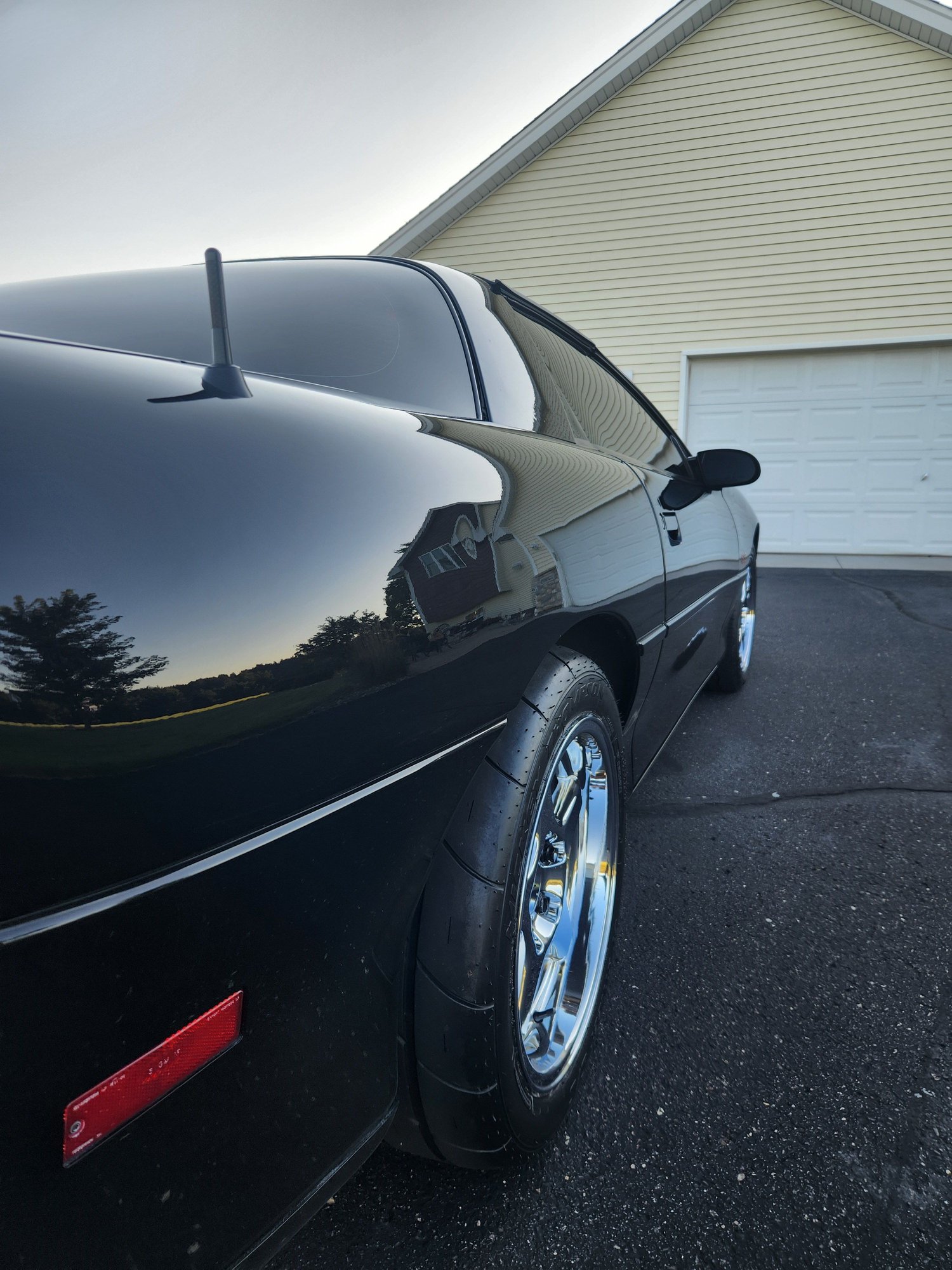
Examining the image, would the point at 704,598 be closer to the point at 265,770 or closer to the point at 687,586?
the point at 687,586

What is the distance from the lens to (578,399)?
1930mm

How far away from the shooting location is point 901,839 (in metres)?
2.35

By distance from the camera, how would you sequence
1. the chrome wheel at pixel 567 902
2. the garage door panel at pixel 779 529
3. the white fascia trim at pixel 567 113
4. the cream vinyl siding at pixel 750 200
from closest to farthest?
the chrome wheel at pixel 567 902 → the cream vinyl siding at pixel 750 200 → the white fascia trim at pixel 567 113 → the garage door panel at pixel 779 529

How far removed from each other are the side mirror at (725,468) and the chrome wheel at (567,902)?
4.25ft

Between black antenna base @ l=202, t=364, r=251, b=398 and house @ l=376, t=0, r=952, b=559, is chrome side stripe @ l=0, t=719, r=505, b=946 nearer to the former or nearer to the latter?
black antenna base @ l=202, t=364, r=251, b=398

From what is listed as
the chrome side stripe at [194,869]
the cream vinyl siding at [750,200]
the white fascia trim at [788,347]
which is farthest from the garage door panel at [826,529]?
the chrome side stripe at [194,869]

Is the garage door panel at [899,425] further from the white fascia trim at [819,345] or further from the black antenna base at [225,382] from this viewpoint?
the black antenna base at [225,382]

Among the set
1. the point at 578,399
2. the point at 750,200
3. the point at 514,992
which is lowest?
the point at 514,992

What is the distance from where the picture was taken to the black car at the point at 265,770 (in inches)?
22.8

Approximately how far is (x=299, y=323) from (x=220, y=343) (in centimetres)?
62

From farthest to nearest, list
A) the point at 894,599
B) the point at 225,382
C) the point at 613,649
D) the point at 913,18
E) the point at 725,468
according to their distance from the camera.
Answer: the point at 913,18, the point at 894,599, the point at 725,468, the point at 613,649, the point at 225,382

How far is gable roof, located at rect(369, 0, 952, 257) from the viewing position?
297 inches

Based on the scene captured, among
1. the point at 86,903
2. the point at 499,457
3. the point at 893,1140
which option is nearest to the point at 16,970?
the point at 86,903

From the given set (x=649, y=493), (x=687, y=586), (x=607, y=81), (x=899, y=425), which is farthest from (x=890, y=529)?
(x=649, y=493)
